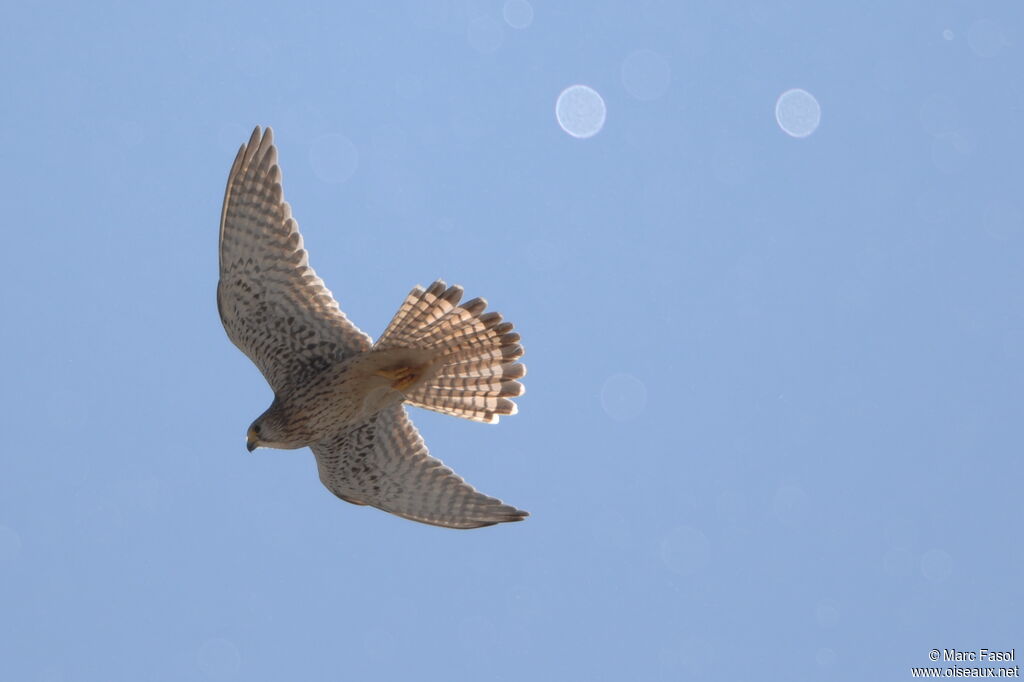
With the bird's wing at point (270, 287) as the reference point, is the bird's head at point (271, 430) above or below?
below

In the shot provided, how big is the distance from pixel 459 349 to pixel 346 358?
3.07 ft

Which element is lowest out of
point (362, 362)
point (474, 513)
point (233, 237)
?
point (474, 513)

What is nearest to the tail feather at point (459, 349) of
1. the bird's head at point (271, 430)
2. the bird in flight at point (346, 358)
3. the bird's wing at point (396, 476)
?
the bird in flight at point (346, 358)

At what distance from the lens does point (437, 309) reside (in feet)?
28.4

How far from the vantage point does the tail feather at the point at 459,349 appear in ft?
28.3

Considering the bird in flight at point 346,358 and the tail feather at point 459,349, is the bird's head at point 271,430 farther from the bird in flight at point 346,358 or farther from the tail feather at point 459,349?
the tail feather at point 459,349

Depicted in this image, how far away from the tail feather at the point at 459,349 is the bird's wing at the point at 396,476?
491mm

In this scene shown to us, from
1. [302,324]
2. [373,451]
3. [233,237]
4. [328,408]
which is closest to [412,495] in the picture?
[373,451]

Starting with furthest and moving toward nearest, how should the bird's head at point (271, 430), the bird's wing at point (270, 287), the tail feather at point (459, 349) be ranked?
the bird's head at point (271, 430) < the bird's wing at point (270, 287) < the tail feather at point (459, 349)

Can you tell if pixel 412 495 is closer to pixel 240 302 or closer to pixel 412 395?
pixel 412 395

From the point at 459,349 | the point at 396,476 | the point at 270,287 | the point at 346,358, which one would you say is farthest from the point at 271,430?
the point at 459,349

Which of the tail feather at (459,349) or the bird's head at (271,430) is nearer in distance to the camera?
the tail feather at (459,349)

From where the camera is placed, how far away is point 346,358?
9.14 meters

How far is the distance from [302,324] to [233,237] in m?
0.88
